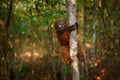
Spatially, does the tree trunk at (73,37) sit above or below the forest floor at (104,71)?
above

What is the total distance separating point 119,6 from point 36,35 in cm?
1098

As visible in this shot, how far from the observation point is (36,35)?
25297mm

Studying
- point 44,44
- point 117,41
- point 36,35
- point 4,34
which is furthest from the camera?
point 44,44

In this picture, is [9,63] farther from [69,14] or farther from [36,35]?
[36,35]

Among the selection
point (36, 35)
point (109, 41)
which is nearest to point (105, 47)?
point (109, 41)

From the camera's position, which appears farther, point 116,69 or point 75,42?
point 116,69

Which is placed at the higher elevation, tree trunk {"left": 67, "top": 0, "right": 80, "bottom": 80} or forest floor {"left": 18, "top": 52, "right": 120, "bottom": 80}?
tree trunk {"left": 67, "top": 0, "right": 80, "bottom": 80}

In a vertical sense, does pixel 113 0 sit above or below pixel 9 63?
above

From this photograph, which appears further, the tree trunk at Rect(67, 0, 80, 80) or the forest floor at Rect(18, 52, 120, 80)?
the forest floor at Rect(18, 52, 120, 80)

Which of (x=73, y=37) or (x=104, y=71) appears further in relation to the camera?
(x=104, y=71)

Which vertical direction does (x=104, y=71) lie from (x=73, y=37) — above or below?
below

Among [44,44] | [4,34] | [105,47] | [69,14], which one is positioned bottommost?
[44,44]

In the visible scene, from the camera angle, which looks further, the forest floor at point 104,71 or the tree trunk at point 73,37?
the forest floor at point 104,71

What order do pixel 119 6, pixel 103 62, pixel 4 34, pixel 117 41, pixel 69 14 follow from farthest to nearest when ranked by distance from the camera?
1. pixel 117 41
2. pixel 103 62
3. pixel 119 6
4. pixel 4 34
5. pixel 69 14
